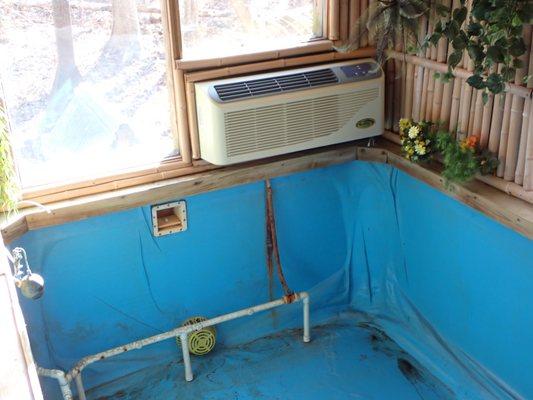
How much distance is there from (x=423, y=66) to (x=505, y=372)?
147 cm

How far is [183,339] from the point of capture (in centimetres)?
298

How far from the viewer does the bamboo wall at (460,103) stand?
8.02ft

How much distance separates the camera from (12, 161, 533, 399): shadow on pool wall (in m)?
2.73

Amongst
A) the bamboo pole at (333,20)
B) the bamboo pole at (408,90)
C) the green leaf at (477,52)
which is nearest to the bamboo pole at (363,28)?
the bamboo pole at (333,20)

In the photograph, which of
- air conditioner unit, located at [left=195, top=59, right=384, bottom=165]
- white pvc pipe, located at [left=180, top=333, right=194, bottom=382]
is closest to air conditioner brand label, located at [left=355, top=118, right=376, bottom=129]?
air conditioner unit, located at [left=195, top=59, right=384, bottom=165]

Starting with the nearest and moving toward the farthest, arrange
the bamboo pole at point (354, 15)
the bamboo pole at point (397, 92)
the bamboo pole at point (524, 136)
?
the bamboo pole at point (524, 136) < the bamboo pole at point (354, 15) < the bamboo pole at point (397, 92)

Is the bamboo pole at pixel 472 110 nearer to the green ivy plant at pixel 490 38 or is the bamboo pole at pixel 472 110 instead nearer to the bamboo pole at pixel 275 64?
the green ivy plant at pixel 490 38

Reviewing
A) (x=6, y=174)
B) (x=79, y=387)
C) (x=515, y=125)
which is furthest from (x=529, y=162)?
(x=79, y=387)

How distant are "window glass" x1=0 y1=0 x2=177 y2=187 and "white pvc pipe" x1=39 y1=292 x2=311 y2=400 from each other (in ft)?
2.74

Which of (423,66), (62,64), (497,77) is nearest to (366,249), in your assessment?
(423,66)

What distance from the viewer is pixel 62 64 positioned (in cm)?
262

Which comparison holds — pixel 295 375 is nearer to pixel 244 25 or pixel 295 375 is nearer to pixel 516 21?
pixel 244 25

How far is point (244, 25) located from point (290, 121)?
51 centimetres

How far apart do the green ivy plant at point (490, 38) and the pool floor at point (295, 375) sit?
1.45 meters
